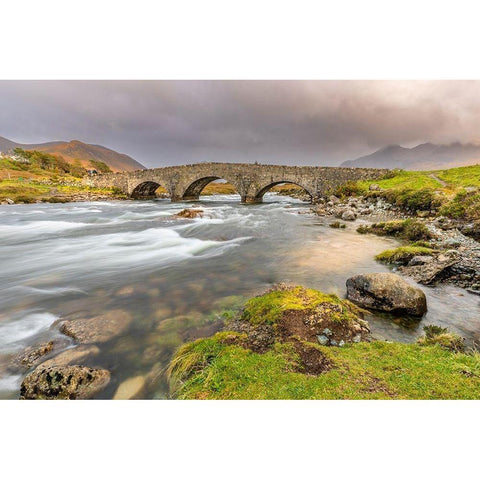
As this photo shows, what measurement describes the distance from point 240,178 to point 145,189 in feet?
74.2

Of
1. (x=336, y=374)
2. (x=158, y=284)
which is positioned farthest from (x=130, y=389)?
(x=158, y=284)

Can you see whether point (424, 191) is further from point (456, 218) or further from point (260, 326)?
point (260, 326)

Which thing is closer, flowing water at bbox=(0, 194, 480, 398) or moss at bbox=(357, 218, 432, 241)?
flowing water at bbox=(0, 194, 480, 398)

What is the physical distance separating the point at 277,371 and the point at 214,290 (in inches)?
135

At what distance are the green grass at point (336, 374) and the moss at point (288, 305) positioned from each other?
2.05 ft

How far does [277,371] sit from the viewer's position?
8.72 ft

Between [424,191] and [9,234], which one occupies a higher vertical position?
[424,191]

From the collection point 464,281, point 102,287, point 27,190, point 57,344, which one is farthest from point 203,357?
point 27,190

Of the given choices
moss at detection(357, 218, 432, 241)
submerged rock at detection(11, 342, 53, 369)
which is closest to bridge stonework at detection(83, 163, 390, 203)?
moss at detection(357, 218, 432, 241)

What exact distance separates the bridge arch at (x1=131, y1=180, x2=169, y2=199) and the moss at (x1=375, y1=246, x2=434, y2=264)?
39.8 meters

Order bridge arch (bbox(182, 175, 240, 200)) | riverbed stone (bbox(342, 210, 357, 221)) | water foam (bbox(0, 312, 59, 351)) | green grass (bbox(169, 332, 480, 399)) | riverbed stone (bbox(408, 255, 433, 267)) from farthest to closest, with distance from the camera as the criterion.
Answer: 1. bridge arch (bbox(182, 175, 240, 200))
2. riverbed stone (bbox(342, 210, 357, 221))
3. riverbed stone (bbox(408, 255, 433, 267))
4. water foam (bbox(0, 312, 59, 351))
5. green grass (bbox(169, 332, 480, 399))

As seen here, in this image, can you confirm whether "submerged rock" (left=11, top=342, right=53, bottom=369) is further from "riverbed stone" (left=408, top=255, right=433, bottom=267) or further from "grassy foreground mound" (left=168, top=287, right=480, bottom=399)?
"riverbed stone" (left=408, top=255, right=433, bottom=267)

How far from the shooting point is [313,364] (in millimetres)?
2783

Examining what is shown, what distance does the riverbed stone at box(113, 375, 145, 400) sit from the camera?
9.39ft
